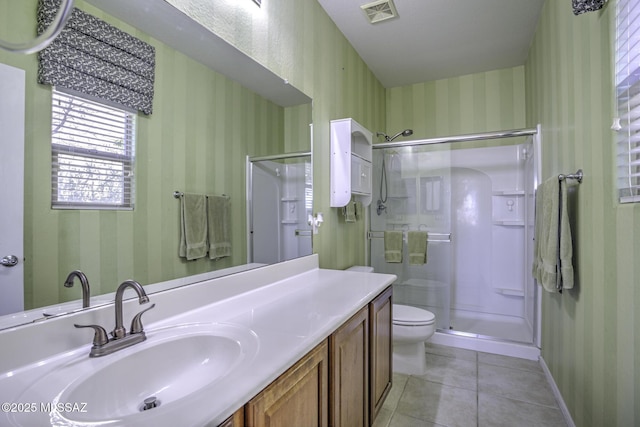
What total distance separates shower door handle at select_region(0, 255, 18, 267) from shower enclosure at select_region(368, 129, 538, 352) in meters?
2.66

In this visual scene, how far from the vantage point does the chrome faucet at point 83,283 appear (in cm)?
85

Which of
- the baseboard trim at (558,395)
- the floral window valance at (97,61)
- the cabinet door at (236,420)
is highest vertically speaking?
the floral window valance at (97,61)

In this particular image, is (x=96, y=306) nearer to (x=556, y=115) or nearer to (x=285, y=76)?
(x=285, y=76)

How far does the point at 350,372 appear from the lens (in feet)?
4.12

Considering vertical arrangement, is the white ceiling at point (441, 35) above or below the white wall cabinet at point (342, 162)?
above

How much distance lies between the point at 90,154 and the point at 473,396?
2351mm

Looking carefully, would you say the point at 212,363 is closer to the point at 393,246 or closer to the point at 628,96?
the point at 628,96

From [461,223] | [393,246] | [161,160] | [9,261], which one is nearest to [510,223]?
[461,223]

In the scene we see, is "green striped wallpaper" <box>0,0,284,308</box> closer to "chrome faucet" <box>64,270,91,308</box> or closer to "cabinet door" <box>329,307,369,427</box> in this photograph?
"chrome faucet" <box>64,270,91,308</box>

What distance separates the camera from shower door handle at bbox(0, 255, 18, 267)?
2.41 feet

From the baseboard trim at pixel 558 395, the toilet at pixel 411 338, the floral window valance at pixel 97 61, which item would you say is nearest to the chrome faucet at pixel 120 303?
the floral window valance at pixel 97 61

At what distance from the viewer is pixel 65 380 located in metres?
0.68

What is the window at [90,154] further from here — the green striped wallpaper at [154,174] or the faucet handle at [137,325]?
the faucet handle at [137,325]

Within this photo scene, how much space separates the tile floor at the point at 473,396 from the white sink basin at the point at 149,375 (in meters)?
1.25
